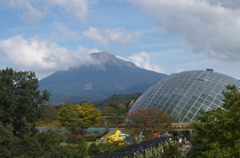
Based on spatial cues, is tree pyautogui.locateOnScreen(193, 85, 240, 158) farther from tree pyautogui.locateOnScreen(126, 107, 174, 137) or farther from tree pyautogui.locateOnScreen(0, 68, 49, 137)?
tree pyautogui.locateOnScreen(0, 68, 49, 137)

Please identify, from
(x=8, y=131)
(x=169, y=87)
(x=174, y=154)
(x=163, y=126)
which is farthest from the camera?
(x=169, y=87)

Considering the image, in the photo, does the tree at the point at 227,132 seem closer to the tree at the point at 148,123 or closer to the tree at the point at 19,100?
the tree at the point at 148,123

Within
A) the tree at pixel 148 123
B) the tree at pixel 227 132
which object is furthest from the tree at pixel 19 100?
the tree at pixel 227 132

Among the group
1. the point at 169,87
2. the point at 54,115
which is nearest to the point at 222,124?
the point at 169,87

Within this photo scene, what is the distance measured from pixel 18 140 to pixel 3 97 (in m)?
4.51

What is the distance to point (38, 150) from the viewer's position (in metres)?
23.2

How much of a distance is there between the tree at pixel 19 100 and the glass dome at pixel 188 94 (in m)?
18.6

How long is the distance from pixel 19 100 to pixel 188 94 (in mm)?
23685

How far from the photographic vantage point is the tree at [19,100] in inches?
1005

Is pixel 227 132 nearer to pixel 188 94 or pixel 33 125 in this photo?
pixel 33 125

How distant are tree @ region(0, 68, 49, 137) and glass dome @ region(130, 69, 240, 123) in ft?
61.1

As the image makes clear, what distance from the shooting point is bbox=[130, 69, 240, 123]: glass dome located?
36.0m

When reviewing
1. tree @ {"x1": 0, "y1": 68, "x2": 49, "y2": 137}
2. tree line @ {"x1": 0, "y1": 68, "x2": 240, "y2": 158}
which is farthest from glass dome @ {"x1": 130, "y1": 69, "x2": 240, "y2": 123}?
tree @ {"x1": 0, "y1": 68, "x2": 49, "y2": 137}

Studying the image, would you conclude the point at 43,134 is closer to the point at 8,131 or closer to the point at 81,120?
the point at 8,131
